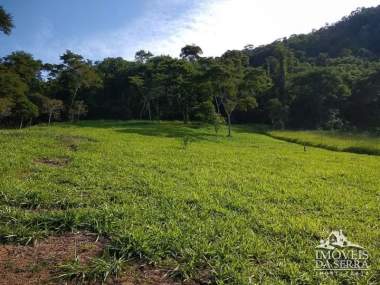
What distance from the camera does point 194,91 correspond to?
4856 centimetres

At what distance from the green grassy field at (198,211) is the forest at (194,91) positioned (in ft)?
76.8

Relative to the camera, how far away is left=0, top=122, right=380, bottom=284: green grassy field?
6.05 m

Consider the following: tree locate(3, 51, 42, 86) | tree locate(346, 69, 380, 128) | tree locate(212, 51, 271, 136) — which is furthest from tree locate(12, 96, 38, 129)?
tree locate(346, 69, 380, 128)

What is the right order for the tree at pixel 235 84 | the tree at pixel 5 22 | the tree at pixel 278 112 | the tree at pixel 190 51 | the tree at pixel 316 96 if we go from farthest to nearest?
the tree at pixel 190 51 → the tree at pixel 316 96 → the tree at pixel 278 112 → the tree at pixel 235 84 → the tree at pixel 5 22

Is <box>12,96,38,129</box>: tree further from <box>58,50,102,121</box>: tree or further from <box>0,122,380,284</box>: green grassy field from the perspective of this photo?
<box>0,122,380,284</box>: green grassy field

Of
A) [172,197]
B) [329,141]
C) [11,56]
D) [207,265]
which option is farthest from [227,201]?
[11,56]

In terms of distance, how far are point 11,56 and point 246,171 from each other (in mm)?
47186

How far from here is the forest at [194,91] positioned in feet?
131

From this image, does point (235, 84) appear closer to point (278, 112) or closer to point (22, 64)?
point (278, 112)

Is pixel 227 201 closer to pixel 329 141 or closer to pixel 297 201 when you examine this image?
pixel 297 201

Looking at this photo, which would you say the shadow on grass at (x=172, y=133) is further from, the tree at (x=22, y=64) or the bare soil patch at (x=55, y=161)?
the tree at (x=22, y=64)

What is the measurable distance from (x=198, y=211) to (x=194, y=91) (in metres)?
40.7

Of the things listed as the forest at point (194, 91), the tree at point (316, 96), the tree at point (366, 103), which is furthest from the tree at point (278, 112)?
the tree at point (366, 103)

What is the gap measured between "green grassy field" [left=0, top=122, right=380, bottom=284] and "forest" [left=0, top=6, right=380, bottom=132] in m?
23.4
